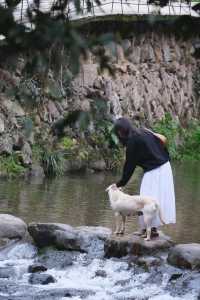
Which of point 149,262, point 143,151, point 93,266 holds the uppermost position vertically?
point 143,151

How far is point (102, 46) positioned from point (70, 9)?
877mm

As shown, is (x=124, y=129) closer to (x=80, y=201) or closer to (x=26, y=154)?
(x=80, y=201)

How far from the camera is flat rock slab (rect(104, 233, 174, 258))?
8.87 meters

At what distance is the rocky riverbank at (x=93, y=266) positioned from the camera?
324 inches

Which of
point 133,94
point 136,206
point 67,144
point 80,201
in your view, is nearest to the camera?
point 136,206

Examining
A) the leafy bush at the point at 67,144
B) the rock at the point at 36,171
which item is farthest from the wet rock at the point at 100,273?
the leafy bush at the point at 67,144

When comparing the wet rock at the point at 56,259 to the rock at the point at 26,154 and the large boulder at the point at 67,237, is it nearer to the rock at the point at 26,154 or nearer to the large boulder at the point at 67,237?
the large boulder at the point at 67,237

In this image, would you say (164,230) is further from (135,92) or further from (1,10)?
(135,92)

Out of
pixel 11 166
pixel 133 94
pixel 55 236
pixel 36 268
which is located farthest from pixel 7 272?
pixel 133 94

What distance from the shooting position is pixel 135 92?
23.2 metres

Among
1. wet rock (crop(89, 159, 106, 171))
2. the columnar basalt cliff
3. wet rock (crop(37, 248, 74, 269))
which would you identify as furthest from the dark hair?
wet rock (crop(89, 159, 106, 171))

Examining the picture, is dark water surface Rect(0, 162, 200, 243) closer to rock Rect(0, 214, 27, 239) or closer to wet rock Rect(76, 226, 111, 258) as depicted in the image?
wet rock Rect(76, 226, 111, 258)

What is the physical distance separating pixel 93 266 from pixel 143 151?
57.9 inches

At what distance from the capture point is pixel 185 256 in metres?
8.58
